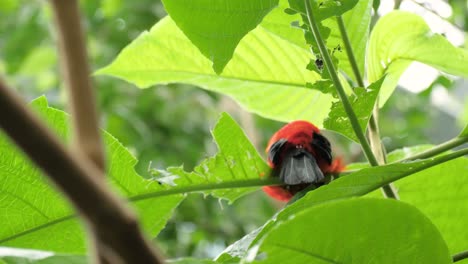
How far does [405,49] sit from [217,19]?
274mm

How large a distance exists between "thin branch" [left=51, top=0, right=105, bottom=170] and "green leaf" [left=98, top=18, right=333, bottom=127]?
0.67 m

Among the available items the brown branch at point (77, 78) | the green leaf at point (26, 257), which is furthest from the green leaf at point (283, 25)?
the brown branch at point (77, 78)

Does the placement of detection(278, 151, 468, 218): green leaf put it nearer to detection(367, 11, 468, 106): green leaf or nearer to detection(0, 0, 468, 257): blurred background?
detection(367, 11, 468, 106): green leaf

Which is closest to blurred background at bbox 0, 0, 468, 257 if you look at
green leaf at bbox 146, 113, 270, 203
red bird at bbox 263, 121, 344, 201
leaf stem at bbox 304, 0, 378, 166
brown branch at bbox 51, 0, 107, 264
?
red bird at bbox 263, 121, 344, 201

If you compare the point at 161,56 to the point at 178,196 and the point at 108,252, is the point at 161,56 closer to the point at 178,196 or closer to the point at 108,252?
the point at 178,196

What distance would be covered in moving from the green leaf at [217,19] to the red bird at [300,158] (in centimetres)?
28

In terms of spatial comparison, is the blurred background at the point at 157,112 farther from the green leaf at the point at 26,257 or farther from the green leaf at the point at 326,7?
the green leaf at the point at 26,257

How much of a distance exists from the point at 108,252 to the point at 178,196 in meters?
0.57

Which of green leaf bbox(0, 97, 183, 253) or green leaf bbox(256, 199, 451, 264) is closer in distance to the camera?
green leaf bbox(256, 199, 451, 264)

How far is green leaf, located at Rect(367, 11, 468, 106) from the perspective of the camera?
77 cm

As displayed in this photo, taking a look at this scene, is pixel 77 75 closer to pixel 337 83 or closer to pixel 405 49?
pixel 337 83

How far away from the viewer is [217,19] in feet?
2.00

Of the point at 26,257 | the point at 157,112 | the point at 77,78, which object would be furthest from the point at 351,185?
the point at 157,112

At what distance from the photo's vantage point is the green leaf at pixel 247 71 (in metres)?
0.88
